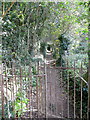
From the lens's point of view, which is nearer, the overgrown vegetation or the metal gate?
the metal gate

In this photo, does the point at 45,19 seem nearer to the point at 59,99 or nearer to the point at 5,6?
the point at 5,6

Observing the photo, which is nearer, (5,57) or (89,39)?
(89,39)

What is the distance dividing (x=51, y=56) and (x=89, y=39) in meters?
1.88

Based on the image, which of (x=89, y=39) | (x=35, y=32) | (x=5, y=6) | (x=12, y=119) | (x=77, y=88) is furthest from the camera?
(x=35, y=32)

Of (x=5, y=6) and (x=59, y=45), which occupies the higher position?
(x=5, y=6)

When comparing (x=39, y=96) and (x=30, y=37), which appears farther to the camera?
(x=30, y=37)

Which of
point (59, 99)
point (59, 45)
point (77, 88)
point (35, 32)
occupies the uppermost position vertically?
point (35, 32)

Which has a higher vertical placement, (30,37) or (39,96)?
(30,37)

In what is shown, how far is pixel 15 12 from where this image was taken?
2.36 m

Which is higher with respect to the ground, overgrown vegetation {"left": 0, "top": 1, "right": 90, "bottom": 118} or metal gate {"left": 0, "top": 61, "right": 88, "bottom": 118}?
overgrown vegetation {"left": 0, "top": 1, "right": 90, "bottom": 118}

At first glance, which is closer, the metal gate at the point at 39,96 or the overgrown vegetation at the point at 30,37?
the metal gate at the point at 39,96

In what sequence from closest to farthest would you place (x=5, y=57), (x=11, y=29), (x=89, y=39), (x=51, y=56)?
(x=89, y=39)
(x=5, y=57)
(x=11, y=29)
(x=51, y=56)

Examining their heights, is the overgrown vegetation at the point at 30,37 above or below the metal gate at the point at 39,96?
above

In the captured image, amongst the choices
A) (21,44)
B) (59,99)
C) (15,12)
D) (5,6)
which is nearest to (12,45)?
(21,44)
